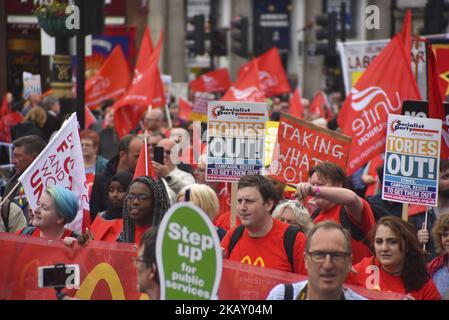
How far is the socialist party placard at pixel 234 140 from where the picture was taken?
8.12 metres

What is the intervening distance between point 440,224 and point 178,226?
237 centimetres

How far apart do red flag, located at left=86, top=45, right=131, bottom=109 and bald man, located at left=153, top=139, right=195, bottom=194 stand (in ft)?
26.7

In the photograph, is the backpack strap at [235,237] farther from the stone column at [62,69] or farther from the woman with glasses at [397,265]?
the stone column at [62,69]

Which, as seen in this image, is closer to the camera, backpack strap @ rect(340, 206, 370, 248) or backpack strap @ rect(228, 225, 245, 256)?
backpack strap @ rect(228, 225, 245, 256)

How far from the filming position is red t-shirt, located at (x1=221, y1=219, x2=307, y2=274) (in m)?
6.28

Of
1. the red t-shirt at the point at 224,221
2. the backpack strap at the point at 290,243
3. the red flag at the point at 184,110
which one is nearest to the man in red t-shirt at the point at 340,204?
the backpack strap at the point at 290,243

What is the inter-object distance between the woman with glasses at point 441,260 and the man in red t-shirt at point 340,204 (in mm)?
480

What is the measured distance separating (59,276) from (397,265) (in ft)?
5.52

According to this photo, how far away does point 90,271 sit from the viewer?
5.71m

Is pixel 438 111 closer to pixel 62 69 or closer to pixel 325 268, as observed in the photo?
pixel 325 268

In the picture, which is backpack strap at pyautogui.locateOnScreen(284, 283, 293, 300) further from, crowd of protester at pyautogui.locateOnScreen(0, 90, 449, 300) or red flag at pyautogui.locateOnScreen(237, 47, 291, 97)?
red flag at pyautogui.locateOnScreen(237, 47, 291, 97)

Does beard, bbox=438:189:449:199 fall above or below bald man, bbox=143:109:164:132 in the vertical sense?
above

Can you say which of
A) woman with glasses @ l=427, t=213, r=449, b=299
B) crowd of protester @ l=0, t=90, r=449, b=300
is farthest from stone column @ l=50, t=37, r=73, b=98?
woman with glasses @ l=427, t=213, r=449, b=299

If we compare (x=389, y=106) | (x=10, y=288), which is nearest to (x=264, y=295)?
(x=10, y=288)
